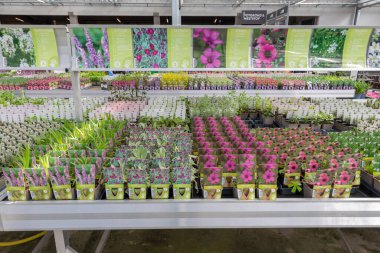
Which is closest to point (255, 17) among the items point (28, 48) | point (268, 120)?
point (268, 120)

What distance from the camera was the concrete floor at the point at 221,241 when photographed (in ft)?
8.95

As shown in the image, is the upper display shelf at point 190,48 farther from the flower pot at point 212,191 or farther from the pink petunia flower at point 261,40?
the flower pot at point 212,191

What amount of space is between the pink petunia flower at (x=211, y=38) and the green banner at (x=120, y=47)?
65cm

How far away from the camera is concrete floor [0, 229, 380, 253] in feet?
8.95

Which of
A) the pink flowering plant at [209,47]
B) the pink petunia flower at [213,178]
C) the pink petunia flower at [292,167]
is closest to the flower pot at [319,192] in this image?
the pink petunia flower at [292,167]

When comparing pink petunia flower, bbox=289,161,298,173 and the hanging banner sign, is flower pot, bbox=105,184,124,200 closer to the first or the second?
pink petunia flower, bbox=289,161,298,173

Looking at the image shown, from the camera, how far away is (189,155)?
195 cm

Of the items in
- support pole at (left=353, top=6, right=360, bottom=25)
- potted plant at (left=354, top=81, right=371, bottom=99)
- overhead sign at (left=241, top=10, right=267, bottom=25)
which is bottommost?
potted plant at (left=354, top=81, right=371, bottom=99)

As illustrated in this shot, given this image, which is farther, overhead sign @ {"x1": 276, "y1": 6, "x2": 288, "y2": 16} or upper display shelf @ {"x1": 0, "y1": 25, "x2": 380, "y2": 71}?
overhead sign @ {"x1": 276, "y1": 6, "x2": 288, "y2": 16}

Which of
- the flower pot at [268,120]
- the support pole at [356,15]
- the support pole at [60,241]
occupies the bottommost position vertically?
the support pole at [60,241]

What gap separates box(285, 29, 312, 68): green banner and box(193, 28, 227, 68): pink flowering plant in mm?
586

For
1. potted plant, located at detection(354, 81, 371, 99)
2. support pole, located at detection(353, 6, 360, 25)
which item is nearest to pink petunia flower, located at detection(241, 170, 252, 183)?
potted plant, located at detection(354, 81, 371, 99)

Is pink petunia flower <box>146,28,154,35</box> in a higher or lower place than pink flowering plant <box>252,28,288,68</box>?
higher

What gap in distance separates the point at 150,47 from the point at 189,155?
3.52ft
